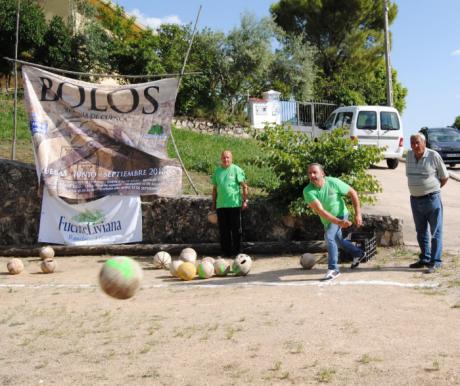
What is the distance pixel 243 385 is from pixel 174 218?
6816mm

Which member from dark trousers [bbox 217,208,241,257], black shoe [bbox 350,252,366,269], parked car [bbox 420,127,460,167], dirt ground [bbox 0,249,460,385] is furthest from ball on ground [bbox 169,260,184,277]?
parked car [bbox 420,127,460,167]

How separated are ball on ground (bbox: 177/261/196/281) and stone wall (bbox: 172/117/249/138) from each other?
17271 mm

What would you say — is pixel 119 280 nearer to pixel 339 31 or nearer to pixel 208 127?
pixel 208 127

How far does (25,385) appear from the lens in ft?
15.0

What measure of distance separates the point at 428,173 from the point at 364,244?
1337 mm

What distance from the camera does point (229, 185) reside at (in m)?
9.89

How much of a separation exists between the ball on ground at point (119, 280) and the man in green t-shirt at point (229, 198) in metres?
4.71

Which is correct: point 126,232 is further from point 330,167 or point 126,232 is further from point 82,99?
point 330,167

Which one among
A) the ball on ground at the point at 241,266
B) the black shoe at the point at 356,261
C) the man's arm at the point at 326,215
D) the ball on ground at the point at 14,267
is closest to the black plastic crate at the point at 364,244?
the black shoe at the point at 356,261

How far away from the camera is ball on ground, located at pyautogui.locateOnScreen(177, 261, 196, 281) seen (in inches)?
340

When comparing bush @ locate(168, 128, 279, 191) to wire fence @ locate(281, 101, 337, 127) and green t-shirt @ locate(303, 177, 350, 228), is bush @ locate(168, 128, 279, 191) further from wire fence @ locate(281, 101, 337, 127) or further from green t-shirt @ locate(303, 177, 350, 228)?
wire fence @ locate(281, 101, 337, 127)

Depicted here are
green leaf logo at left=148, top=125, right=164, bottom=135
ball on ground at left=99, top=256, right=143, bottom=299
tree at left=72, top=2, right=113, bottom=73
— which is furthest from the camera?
tree at left=72, top=2, right=113, bottom=73

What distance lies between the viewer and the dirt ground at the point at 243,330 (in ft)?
15.3

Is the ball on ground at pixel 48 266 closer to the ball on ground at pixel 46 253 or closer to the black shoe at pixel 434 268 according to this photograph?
the ball on ground at pixel 46 253
